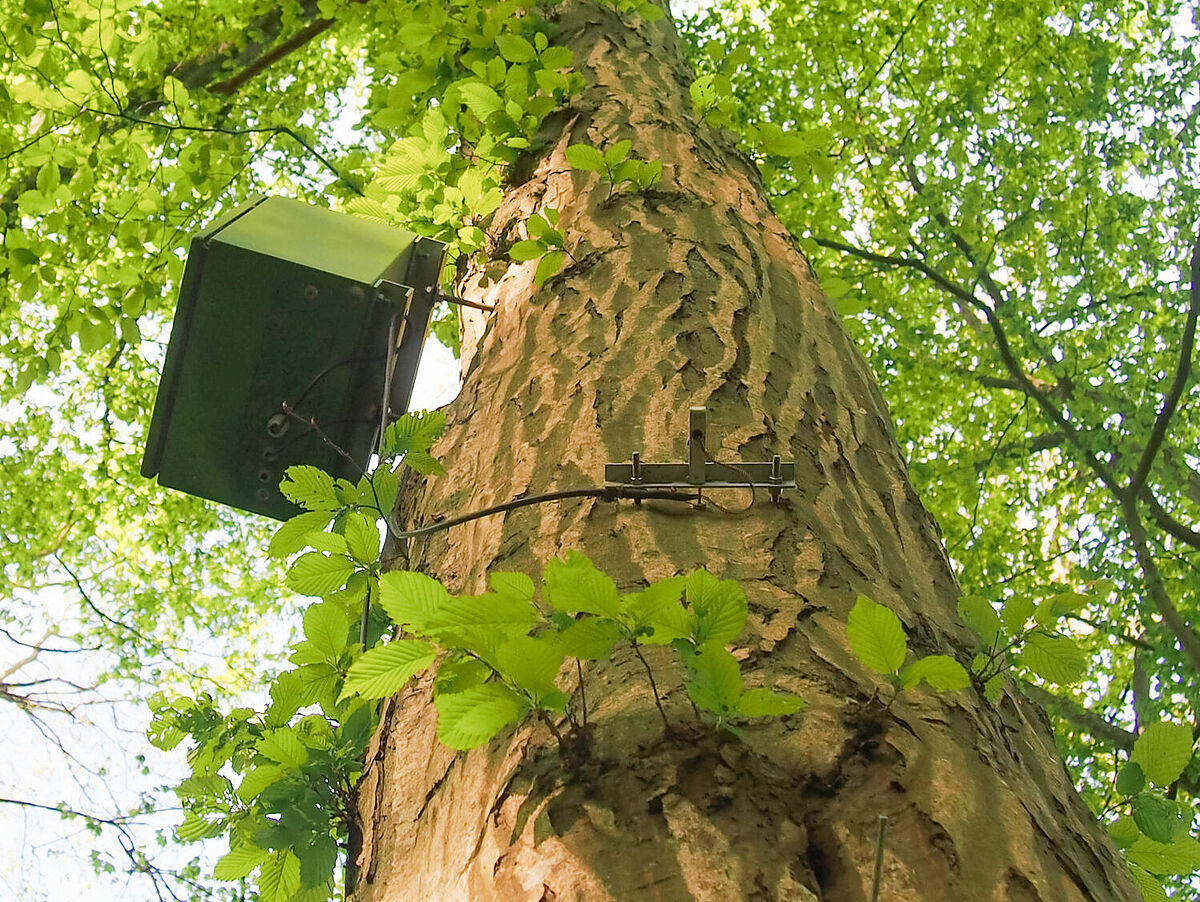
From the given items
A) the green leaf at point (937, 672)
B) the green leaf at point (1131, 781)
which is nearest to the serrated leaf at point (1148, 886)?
the green leaf at point (1131, 781)

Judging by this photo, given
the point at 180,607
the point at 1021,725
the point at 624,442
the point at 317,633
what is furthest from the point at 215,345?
the point at 180,607

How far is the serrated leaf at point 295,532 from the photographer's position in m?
1.49

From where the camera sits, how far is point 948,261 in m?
6.04

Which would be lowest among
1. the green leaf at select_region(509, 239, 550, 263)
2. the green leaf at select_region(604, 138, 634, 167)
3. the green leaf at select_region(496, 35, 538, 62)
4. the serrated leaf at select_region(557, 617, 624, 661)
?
the serrated leaf at select_region(557, 617, 624, 661)

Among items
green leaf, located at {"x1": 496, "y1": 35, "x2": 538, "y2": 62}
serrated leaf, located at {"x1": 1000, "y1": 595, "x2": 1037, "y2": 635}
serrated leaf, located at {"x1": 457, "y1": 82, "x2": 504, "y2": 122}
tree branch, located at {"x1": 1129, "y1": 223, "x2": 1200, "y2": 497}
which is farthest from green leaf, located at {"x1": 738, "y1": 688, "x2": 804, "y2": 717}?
tree branch, located at {"x1": 1129, "y1": 223, "x2": 1200, "y2": 497}

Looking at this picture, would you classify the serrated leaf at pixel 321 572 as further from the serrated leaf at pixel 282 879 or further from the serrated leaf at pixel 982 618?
the serrated leaf at pixel 982 618

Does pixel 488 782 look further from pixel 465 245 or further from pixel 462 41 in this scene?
pixel 462 41

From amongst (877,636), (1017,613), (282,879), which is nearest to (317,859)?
(282,879)

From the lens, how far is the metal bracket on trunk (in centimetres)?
137

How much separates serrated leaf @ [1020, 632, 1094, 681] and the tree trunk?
0.08 metres

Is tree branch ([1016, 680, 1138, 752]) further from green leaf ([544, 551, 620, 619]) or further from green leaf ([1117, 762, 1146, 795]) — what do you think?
green leaf ([544, 551, 620, 619])

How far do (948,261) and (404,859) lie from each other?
222 inches

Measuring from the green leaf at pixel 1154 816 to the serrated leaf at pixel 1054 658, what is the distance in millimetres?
256

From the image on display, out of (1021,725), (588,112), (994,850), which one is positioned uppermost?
(588,112)
